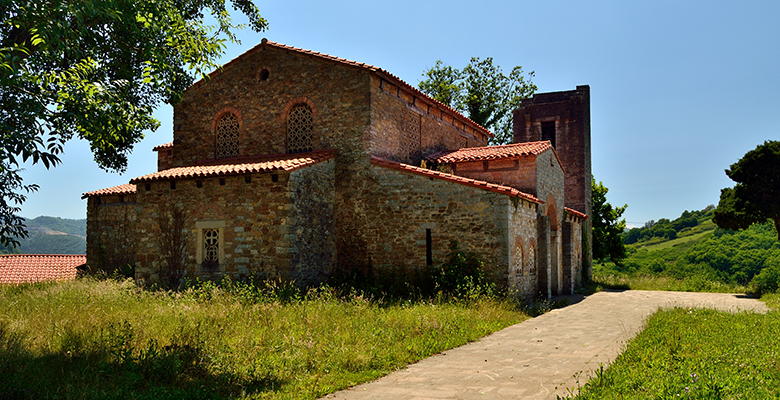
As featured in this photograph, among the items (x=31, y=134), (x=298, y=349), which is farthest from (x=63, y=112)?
→ (x=298, y=349)

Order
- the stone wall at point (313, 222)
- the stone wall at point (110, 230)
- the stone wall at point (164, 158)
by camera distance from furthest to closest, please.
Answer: the stone wall at point (164, 158) → the stone wall at point (110, 230) → the stone wall at point (313, 222)

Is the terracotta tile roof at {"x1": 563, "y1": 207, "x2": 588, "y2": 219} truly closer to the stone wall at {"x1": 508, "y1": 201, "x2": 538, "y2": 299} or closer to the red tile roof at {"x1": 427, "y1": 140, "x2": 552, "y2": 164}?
the red tile roof at {"x1": 427, "y1": 140, "x2": 552, "y2": 164}

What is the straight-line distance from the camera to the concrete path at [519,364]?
639 centimetres

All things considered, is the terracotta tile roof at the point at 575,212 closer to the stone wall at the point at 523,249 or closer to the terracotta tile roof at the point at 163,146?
the stone wall at the point at 523,249

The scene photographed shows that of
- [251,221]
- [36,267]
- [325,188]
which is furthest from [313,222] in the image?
[36,267]

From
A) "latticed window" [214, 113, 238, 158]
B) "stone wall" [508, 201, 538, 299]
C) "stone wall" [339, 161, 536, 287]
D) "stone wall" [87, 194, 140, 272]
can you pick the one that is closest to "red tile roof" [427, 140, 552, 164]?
"stone wall" [508, 201, 538, 299]

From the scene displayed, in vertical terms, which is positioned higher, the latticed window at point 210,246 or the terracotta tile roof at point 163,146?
the terracotta tile roof at point 163,146

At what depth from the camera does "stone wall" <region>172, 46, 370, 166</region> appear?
16.1m

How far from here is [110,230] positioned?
20312 mm

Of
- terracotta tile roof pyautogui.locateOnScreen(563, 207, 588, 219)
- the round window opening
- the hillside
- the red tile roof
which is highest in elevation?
the round window opening

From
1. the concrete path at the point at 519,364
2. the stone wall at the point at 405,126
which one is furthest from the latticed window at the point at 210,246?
the concrete path at the point at 519,364

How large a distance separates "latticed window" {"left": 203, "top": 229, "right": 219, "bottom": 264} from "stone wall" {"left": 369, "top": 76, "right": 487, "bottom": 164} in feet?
16.5

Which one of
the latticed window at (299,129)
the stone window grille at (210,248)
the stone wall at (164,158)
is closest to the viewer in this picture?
the stone window grille at (210,248)

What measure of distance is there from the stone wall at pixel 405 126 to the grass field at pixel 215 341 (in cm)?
579
